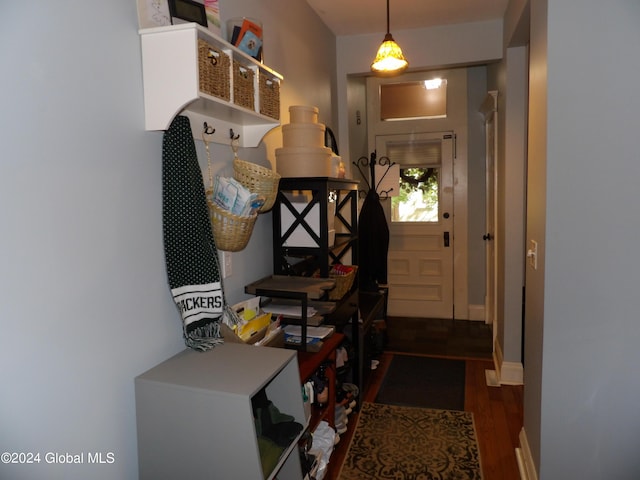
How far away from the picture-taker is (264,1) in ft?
7.52

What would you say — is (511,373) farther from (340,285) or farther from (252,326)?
(252,326)

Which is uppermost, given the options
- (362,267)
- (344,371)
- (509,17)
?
(509,17)

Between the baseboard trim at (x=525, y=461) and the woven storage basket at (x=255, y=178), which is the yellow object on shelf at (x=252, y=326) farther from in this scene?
the baseboard trim at (x=525, y=461)

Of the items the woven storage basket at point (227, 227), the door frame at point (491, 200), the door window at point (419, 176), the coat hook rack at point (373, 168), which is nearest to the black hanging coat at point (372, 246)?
the coat hook rack at point (373, 168)

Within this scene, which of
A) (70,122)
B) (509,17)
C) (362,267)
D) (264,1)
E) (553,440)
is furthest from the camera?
(362,267)

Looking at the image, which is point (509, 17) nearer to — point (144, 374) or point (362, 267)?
point (362, 267)

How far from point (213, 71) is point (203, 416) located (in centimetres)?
99

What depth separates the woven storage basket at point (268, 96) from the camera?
1.73m

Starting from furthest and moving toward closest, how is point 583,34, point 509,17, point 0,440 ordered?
point 509,17, point 583,34, point 0,440

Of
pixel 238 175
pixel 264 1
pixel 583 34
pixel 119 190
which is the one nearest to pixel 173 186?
pixel 119 190

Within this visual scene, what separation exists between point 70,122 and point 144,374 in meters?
0.72

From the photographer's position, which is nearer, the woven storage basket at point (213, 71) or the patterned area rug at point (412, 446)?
the woven storage basket at point (213, 71)

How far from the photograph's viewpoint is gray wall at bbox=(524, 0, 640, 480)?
164 centimetres

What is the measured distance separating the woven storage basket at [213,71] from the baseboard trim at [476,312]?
3969mm
